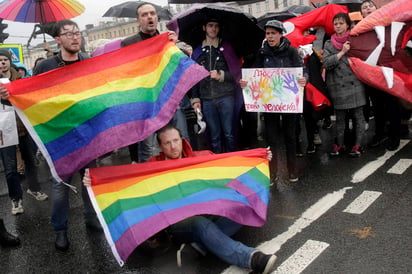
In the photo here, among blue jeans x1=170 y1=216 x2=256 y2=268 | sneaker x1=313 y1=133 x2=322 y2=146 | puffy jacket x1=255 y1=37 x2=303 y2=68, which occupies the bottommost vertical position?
sneaker x1=313 y1=133 x2=322 y2=146

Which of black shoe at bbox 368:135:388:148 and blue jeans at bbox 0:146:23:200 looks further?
black shoe at bbox 368:135:388:148

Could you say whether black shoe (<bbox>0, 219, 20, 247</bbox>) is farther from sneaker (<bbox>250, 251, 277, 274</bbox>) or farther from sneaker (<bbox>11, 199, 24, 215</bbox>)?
sneaker (<bbox>250, 251, 277, 274</bbox>)

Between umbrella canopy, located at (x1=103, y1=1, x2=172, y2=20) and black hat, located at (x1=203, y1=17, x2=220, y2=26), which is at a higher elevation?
umbrella canopy, located at (x1=103, y1=1, x2=172, y2=20)

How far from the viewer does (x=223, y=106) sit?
16.2 ft

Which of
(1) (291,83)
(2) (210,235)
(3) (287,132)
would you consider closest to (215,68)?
(1) (291,83)

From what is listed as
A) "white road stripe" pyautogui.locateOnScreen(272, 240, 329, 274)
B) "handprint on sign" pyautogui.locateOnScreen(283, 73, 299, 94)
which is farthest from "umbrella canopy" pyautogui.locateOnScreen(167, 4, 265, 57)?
"white road stripe" pyautogui.locateOnScreen(272, 240, 329, 274)

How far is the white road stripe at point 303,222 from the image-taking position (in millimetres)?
3271

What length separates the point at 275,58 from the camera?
4.69 metres

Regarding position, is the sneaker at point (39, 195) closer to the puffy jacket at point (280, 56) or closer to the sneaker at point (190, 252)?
the sneaker at point (190, 252)

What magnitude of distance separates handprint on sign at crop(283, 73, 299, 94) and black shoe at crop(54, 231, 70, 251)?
2.82m

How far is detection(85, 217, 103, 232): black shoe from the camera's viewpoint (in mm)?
4102

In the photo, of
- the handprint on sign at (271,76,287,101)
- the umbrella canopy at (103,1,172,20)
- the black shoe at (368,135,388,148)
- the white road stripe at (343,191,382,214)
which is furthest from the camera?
the umbrella canopy at (103,1,172,20)

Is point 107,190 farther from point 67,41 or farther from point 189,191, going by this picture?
point 67,41

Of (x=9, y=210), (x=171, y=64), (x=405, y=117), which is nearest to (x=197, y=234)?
(x=171, y=64)
